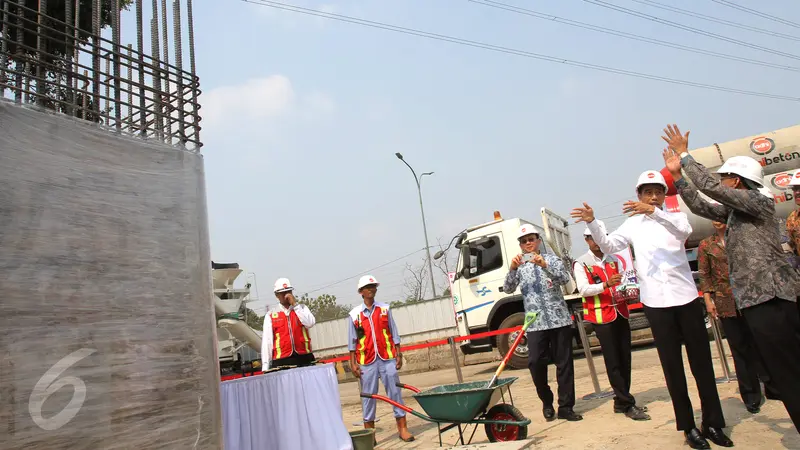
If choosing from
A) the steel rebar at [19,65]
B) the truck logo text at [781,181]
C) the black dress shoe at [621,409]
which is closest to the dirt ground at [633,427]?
the black dress shoe at [621,409]

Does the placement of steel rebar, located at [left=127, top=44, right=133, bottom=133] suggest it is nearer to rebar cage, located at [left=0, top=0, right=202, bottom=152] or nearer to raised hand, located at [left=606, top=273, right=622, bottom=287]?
rebar cage, located at [left=0, top=0, right=202, bottom=152]

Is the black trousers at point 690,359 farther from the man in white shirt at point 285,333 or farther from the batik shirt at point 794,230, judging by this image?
the man in white shirt at point 285,333

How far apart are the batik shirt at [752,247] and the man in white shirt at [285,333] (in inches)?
157

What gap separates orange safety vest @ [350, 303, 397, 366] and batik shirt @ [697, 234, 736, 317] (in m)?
3.06

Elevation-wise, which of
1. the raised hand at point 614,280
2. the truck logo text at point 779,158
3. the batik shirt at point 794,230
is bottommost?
the raised hand at point 614,280

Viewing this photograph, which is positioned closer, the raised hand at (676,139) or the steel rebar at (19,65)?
the steel rebar at (19,65)

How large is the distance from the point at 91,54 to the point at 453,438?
13.8 ft

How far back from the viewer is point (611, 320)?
5367 mm

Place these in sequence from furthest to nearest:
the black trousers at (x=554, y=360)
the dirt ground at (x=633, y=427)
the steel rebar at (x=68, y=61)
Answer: the black trousers at (x=554, y=360) → the dirt ground at (x=633, y=427) → the steel rebar at (x=68, y=61)

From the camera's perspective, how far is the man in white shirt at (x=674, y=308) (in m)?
3.87

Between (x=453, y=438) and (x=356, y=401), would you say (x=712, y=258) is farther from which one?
(x=356, y=401)

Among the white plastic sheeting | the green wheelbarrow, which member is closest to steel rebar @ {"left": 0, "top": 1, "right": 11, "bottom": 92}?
the green wheelbarrow

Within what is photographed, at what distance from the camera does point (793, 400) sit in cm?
328

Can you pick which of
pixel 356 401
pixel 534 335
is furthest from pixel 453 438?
pixel 356 401
